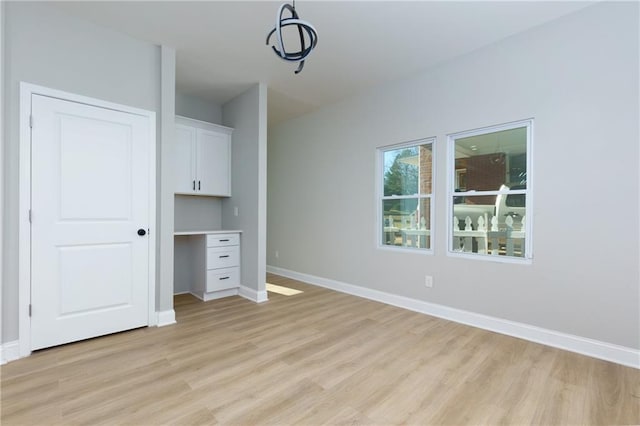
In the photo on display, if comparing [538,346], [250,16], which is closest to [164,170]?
[250,16]

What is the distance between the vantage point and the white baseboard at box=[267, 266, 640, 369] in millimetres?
2369

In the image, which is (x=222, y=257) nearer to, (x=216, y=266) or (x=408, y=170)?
(x=216, y=266)

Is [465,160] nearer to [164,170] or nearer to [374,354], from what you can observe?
[374,354]

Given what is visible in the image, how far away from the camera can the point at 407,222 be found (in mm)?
3898

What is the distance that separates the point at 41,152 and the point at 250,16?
210cm

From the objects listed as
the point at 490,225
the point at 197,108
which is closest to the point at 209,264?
the point at 197,108

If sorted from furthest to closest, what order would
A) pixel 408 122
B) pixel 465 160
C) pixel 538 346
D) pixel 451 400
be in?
pixel 408 122, pixel 465 160, pixel 538 346, pixel 451 400

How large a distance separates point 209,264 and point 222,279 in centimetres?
29

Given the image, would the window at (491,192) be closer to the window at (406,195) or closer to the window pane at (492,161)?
the window pane at (492,161)

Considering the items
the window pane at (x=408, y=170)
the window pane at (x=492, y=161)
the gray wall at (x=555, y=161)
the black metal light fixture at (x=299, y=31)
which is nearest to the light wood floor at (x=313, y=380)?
the gray wall at (x=555, y=161)

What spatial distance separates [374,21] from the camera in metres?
2.71

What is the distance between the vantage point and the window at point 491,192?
292cm

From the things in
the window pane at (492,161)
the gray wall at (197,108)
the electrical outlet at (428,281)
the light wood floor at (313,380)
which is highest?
the gray wall at (197,108)

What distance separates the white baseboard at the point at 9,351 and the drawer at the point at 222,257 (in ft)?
6.19
